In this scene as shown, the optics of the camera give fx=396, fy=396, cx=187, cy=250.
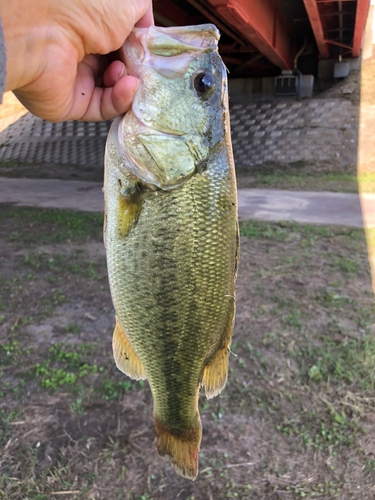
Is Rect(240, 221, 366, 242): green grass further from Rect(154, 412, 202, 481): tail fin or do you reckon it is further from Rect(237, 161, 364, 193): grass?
Rect(154, 412, 202, 481): tail fin

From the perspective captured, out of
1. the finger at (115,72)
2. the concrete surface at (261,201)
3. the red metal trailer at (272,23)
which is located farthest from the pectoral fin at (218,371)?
the red metal trailer at (272,23)

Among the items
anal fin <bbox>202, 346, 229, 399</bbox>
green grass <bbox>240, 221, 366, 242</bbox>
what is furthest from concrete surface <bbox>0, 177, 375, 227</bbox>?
anal fin <bbox>202, 346, 229, 399</bbox>

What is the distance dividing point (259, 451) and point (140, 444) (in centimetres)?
82

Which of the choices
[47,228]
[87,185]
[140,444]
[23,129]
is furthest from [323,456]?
[23,129]

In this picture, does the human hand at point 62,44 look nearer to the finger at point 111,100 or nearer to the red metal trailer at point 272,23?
the finger at point 111,100

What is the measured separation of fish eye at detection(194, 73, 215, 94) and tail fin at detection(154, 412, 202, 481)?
131 centimetres

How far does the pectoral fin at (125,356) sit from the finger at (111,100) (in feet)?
2.81

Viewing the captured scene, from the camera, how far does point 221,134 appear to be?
1412mm

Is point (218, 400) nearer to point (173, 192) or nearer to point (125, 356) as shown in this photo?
point (125, 356)

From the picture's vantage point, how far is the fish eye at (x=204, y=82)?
1366 millimetres

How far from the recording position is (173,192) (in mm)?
1399

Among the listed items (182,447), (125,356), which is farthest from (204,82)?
(182,447)

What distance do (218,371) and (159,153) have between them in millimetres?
893

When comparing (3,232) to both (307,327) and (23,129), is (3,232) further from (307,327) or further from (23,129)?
(23,129)
